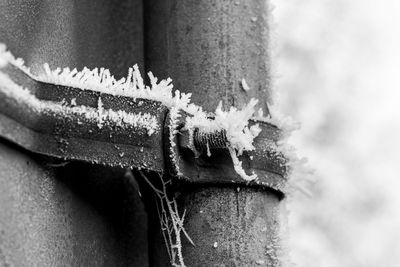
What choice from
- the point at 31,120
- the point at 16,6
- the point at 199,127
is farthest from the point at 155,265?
the point at 16,6

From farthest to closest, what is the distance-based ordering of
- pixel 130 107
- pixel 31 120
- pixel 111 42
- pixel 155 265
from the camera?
pixel 111 42 → pixel 155 265 → pixel 130 107 → pixel 31 120

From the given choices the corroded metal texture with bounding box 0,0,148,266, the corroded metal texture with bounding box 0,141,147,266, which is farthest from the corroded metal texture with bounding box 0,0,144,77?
the corroded metal texture with bounding box 0,141,147,266

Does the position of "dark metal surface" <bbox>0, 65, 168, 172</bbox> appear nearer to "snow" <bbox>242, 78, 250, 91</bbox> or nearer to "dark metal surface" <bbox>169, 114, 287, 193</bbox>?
"dark metal surface" <bbox>169, 114, 287, 193</bbox>

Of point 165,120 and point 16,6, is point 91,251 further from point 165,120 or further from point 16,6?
point 16,6

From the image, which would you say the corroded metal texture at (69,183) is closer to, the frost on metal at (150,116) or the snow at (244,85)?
the frost on metal at (150,116)

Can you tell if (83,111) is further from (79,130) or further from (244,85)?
(244,85)

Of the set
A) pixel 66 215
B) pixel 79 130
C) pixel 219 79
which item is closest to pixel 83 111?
pixel 79 130

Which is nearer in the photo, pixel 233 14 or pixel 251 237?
pixel 251 237

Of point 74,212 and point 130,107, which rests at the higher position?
point 130,107
